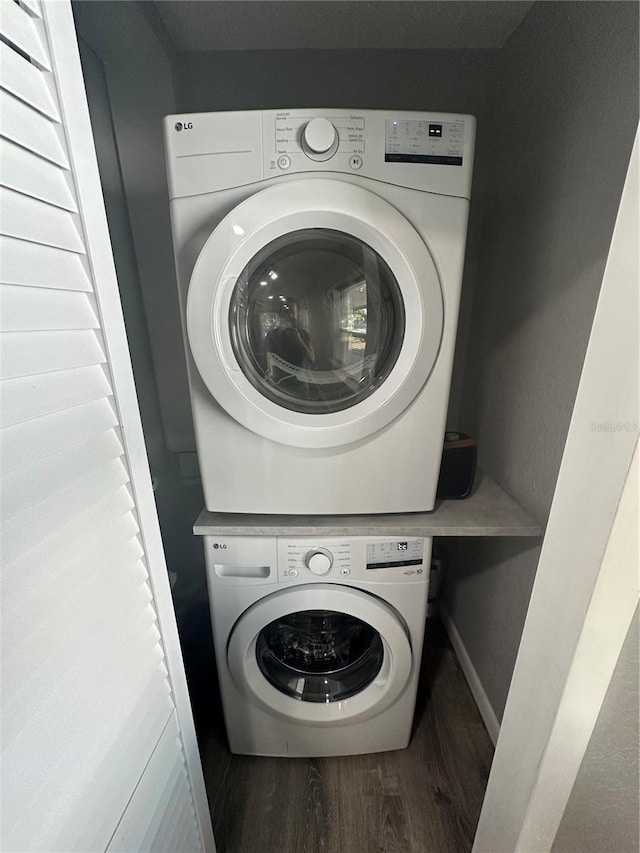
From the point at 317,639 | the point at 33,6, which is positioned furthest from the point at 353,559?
the point at 33,6

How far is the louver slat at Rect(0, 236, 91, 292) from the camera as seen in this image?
0.37m

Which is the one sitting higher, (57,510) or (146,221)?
(146,221)

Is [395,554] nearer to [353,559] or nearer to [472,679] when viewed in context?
[353,559]

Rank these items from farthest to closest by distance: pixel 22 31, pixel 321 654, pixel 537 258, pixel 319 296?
pixel 321 654
pixel 537 258
pixel 319 296
pixel 22 31

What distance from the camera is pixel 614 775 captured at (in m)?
0.49

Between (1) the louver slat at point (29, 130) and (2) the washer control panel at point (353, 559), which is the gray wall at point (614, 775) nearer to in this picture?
(2) the washer control panel at point (353, 559)

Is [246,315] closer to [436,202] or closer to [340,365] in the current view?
[340,365]

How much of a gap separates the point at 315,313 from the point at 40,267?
0.58m

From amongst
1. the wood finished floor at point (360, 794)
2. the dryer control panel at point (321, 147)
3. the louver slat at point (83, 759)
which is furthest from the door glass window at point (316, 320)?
the wood finished floor at point (360, 794)

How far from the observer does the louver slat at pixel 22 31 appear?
36cm

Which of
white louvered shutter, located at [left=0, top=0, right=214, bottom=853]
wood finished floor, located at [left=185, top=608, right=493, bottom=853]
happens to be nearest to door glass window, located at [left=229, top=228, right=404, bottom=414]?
white louvered shutter, located at [left=0, top=0, right=214, bottom=853]

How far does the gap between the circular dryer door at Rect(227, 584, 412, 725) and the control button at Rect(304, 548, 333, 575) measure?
6cm

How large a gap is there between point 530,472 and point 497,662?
58cm

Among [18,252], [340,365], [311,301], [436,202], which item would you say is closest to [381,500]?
[340,365]
